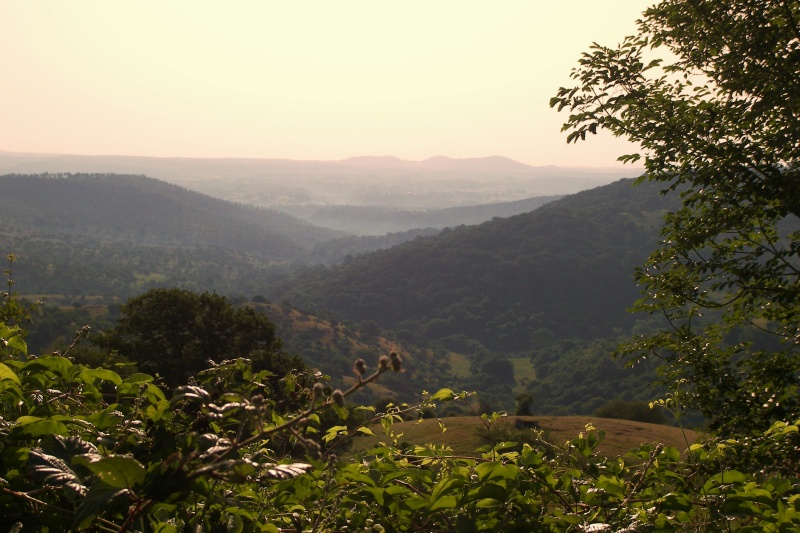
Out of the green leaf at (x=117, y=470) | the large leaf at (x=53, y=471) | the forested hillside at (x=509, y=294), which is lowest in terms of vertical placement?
the forested hillside at (x=509, y=294)

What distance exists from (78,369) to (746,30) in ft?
31.4

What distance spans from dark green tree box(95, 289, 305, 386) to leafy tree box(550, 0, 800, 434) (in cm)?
2417

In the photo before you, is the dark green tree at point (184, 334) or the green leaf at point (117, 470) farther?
the dark green tree at point (184, 334)

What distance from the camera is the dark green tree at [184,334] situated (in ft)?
97.9

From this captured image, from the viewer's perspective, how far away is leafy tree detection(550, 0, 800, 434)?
7652mm

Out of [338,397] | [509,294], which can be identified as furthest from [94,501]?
[509,294]

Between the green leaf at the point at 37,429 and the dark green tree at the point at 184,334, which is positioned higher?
the green leaf at the point at 37,429

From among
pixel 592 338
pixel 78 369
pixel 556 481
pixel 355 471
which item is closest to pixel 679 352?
pixel 556 481

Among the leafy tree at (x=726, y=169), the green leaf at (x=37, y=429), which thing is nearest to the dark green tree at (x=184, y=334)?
the leafy tree at (x=726, y=169)

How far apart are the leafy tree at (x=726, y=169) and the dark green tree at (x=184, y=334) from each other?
24173mm

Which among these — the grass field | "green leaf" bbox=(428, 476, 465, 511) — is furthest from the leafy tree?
the grass field

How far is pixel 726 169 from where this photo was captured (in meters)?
7.65

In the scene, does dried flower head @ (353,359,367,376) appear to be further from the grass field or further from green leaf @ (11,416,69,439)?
the grass field

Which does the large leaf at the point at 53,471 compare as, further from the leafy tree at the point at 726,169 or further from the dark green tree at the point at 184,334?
the dark green tree at the point at 184,334
